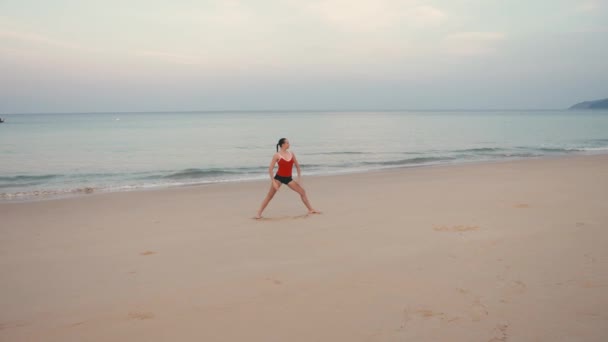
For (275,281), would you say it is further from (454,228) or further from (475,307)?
(454,228)

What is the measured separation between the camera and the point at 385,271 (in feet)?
16.6

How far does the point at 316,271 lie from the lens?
5160mm

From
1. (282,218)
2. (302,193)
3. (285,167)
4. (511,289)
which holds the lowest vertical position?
(282,218)

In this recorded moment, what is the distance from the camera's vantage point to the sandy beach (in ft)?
12.3

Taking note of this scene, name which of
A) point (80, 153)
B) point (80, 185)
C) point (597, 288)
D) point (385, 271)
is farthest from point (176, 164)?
point (597, 288)

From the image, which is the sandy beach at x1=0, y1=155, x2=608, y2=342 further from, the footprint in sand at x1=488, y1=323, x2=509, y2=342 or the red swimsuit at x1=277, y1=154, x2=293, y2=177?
the red swimsuit at x1=277, y1=154, x2=293, y2=177

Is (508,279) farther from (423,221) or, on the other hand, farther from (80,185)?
(80,185)

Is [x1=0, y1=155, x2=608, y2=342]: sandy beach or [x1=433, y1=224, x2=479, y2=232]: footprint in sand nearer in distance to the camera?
[x1=0, y1=155, x2=608, y2=342]: sandy beach

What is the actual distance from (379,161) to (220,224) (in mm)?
15019

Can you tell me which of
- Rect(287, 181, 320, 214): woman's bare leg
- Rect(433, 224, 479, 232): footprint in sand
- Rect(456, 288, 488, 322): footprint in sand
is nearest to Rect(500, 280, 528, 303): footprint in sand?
Rect(456, 288, 488, 322): footprint in sand

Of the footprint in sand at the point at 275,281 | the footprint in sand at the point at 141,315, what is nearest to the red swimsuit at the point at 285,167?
the footprint in sand at the point at 275,281

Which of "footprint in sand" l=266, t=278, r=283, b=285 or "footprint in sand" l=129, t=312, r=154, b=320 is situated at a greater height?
"footprint in sand" l=129, t=312, r=154, b=320

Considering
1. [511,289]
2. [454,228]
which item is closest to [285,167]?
[454,228]

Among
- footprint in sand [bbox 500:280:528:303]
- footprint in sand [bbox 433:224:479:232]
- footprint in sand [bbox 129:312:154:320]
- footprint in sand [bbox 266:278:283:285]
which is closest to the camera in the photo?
footprint in sand [bbox 129:312:154:320]
